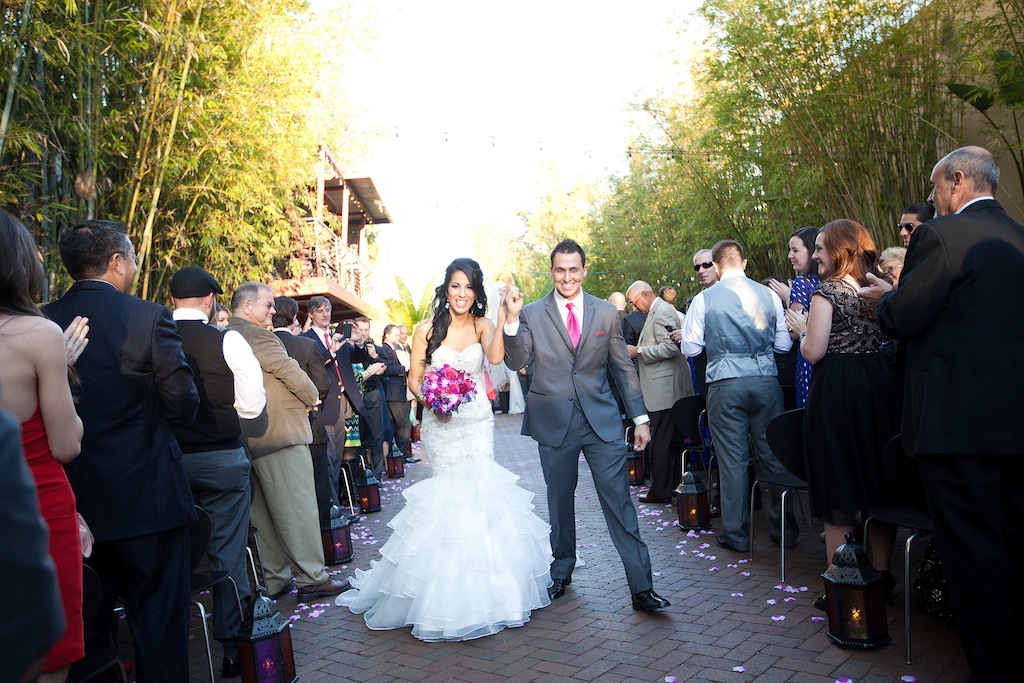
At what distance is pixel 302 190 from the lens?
51.0 feet

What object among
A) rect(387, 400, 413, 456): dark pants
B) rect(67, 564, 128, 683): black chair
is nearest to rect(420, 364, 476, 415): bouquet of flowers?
rect(67, 564, 128, 683): black chair

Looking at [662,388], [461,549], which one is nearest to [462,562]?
[461,549]

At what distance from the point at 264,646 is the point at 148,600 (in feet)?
2.34

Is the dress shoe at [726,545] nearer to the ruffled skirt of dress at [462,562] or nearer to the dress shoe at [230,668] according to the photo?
the ruffled skirt of dress at [462,562]

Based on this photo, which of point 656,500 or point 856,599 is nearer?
point 856,599

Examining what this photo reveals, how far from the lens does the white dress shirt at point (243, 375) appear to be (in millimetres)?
5047

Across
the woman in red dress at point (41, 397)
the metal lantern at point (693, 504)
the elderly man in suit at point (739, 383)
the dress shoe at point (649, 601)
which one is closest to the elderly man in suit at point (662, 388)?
the metal lantern at point (693, 504)

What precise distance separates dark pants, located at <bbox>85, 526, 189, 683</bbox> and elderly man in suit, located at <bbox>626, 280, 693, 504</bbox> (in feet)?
18.4

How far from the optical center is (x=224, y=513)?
15.8ft

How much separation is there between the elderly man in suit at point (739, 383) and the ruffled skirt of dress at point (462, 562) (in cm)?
174

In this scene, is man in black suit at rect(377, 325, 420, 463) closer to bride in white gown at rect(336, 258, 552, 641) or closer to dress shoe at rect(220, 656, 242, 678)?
bride in white gown at rect(336, 258, 552, 641)

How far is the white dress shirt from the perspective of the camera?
16.6 ft

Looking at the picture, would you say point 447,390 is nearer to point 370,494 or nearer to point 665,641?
point 665,641

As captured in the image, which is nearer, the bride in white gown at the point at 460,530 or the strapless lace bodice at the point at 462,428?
the bride in white gown at the point at 460,530
